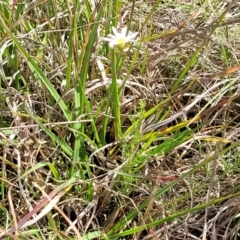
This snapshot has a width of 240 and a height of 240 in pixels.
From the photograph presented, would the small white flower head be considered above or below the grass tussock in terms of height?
above

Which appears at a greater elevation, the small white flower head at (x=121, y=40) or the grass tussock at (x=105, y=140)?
the small white flower head at (x=121, y=40)

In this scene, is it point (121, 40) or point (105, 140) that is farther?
point (105, 140)

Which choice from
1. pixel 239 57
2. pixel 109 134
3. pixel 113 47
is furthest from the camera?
pixel 239 57

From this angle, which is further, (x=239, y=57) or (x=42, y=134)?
(x=239, y=57)

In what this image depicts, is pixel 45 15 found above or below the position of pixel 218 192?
above

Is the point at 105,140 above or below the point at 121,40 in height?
below

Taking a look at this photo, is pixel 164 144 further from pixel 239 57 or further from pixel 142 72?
pixel 239 57

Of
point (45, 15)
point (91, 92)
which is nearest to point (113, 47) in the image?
point (91, 92)

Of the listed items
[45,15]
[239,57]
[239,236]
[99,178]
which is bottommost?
[239,236]
